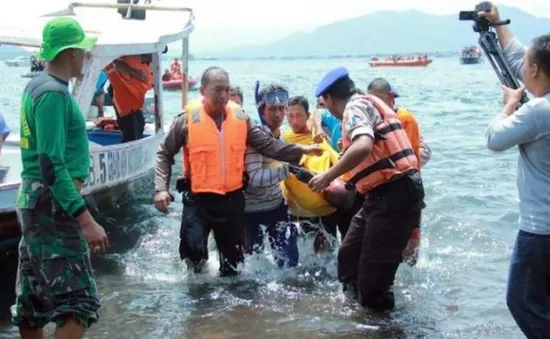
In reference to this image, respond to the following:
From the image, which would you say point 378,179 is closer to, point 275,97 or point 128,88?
point 275,97

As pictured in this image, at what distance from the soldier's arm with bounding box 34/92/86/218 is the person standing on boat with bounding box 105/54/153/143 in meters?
6.07

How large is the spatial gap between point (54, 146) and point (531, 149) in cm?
239

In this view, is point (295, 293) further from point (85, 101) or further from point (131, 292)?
point (85, 101)

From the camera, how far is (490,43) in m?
4.59

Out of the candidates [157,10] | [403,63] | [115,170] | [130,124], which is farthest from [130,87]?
[403,63]

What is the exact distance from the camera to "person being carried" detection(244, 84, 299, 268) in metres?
6.47

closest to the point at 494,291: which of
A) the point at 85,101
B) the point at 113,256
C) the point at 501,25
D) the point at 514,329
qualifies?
the point at 514,329

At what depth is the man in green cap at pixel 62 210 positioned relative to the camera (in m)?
4.11

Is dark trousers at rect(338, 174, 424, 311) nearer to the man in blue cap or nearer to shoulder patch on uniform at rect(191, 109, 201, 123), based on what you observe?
the man in blue cap

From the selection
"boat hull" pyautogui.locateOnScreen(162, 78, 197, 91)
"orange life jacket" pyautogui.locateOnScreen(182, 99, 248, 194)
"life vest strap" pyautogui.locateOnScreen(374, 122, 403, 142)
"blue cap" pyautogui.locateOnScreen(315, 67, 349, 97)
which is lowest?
"boat hull" pyautogui.locateOnScreen(162, 78, 197, 91)

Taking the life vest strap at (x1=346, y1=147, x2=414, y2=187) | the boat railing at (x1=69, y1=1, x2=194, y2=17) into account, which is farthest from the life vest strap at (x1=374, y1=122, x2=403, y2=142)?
the boat railing at (x1=69, y1=1, x2=194, y2=17)

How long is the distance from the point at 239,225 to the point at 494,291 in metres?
2.39

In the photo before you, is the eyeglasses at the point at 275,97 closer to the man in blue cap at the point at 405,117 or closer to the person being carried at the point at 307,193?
the person being carried at the point at 307,193

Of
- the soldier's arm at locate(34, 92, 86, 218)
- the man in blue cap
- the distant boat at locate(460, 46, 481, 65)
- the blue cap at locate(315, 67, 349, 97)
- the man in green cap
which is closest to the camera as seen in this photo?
the soldier's arm at locate(34, 92, 86, 218)
